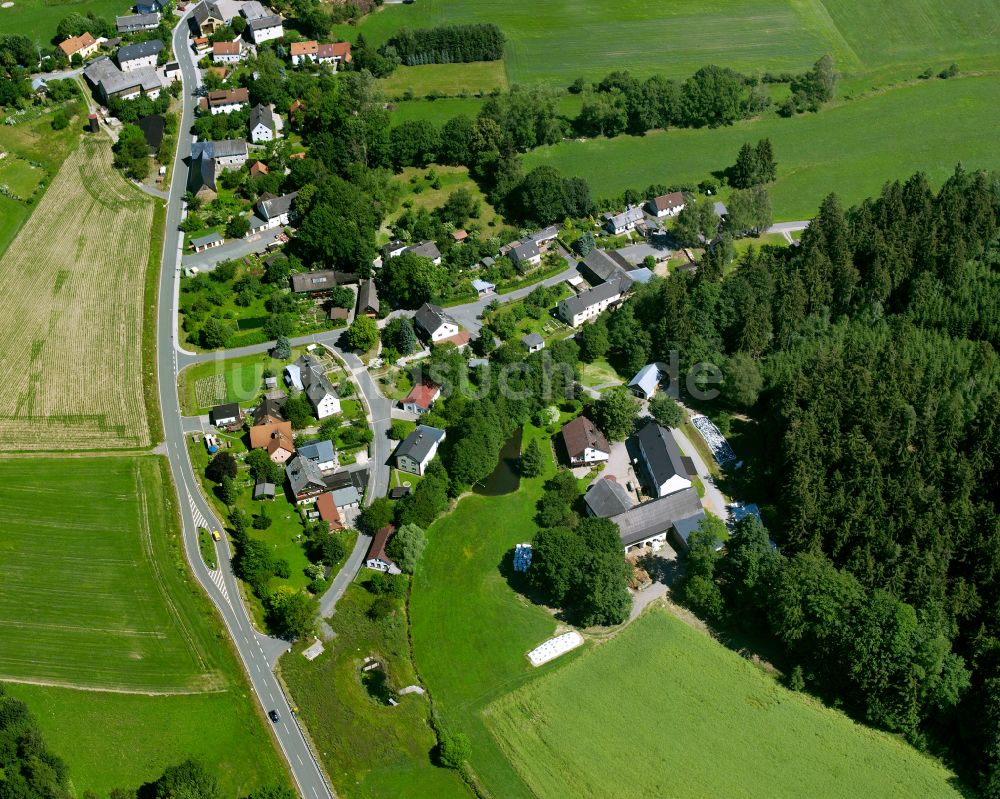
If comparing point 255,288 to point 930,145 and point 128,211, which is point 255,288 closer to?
point 128,211

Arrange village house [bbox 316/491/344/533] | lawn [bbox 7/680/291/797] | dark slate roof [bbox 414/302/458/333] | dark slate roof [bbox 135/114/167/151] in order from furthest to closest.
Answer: dark slate roof [bbox 135/114/167/151], dark slate roof [bbox 414/302/458/333], village house [bbox 316/491/344/533], lawn [bbox 7/680/291/797]

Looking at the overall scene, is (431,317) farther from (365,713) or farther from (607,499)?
(365,713)

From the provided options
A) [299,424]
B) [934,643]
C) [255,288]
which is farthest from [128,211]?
[934,643]

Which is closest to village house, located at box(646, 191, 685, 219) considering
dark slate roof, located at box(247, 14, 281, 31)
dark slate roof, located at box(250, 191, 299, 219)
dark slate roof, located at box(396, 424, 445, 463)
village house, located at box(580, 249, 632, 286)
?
village house, located at box(580, 249, 632, 286)

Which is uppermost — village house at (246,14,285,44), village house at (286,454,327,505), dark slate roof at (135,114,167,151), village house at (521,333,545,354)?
village house at (246,14,285,44)

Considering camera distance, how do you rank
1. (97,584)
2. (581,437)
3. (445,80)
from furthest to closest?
(445,80) → (581,437) → (97,584)

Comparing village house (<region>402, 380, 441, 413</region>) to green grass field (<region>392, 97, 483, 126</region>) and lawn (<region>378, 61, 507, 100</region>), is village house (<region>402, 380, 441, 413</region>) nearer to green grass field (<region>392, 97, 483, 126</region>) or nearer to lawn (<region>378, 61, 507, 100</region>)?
green grass field (<region>392, 97, 483, 126</region>)

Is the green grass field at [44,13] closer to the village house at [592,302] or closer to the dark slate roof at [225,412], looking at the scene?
the dark slate roof at [225,412]

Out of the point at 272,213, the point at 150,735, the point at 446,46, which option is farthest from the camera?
the point at 446,46

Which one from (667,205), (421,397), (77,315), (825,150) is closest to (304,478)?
(421,397)
